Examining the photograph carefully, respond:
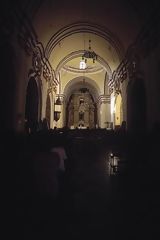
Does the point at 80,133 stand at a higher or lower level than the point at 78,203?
higher

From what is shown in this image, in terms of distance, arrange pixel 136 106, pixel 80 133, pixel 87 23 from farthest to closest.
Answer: pixel 87 23 → pixel 80 133 → pixel 136 106

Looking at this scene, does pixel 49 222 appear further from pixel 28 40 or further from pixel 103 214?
pixel 28 40

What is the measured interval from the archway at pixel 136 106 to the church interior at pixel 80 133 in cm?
5

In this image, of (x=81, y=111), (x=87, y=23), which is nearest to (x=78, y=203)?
(x=87, y=23)

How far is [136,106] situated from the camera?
398 inches

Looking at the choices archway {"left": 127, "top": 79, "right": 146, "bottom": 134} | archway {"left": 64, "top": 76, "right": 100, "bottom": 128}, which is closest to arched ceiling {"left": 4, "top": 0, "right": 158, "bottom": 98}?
archway {"left": 127, "top": 79, "right": 146, "bottom": 134}

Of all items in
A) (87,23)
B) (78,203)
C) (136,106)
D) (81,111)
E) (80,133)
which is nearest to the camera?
(78,203)

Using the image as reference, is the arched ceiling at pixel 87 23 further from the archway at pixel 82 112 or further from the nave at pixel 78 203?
the archway at pixel 82 112

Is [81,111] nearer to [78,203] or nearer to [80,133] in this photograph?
[80,133]

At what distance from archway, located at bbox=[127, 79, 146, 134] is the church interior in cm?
5

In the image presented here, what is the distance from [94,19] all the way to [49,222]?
9674 millimetres

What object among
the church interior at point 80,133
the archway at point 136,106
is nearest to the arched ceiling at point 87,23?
the church interior at point 80,133

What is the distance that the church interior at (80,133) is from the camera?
3.04m

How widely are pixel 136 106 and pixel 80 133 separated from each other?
9.57ft
